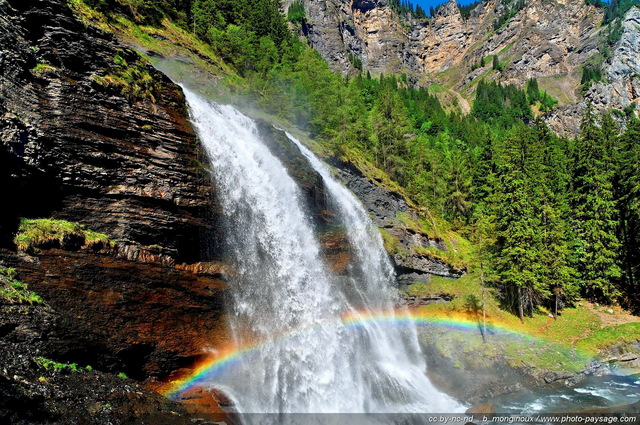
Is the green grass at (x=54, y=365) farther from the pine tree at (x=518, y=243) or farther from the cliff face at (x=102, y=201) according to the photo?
the pine tree at (x=518, y=243)

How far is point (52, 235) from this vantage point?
1129 centimetres

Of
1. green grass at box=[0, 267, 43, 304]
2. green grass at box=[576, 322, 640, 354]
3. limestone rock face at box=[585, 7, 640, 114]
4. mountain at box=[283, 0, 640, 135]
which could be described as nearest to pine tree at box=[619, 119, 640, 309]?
green grass at box=[576, 322, 640, 354]

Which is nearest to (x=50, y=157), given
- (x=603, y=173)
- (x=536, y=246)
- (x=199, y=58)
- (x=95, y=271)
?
(x=95, y=271)

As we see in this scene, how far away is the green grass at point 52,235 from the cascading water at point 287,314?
18.6ft

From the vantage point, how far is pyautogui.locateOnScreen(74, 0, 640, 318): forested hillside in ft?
94.7

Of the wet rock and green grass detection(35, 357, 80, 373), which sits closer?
the wet rock

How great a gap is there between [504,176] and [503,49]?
17562 cm

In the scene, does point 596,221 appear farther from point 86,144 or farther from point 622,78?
point 622,78

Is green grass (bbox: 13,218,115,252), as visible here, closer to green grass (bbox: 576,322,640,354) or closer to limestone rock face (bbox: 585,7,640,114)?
green grass (bbox: 576,322,640,354)

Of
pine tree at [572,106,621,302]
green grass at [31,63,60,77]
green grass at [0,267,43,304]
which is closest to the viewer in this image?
→ green grass at [0,267,43,304]

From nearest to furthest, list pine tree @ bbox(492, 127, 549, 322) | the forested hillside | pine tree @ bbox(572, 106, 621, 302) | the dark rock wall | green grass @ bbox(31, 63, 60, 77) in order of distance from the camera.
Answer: the dark rock wall, green grass @ bbox(31, 63, 60, 77), pine tree @ bbox(492, 127, 549, 322), the forested hillside, pine tree @ bbox(572, 106, 621, 302)

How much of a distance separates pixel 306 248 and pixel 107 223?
10.5 meters

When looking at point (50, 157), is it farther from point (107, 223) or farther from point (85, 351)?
point (85, 351)

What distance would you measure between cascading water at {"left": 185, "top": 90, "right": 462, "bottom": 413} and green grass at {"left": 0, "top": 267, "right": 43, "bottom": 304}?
7.01 meters
